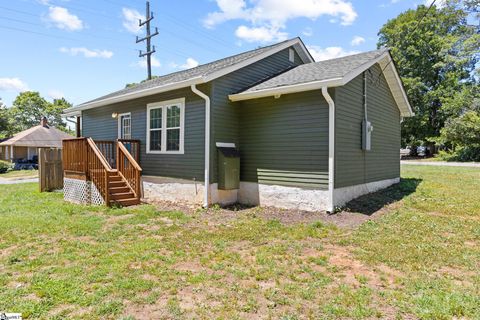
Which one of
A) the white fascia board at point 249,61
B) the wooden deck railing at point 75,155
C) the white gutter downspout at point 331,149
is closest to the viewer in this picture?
the white gutter downspout at point 331,149

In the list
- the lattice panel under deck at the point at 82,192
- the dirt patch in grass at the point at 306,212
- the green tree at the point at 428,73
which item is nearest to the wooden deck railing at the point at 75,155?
the lattice panel under deck at the point at 82,192

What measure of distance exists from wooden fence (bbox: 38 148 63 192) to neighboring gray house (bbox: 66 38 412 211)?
359 centimetres

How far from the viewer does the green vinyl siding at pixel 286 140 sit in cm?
706

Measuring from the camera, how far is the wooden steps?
8.17 m

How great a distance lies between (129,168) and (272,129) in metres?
4.37

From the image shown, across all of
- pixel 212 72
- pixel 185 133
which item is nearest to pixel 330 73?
pixel 212 72

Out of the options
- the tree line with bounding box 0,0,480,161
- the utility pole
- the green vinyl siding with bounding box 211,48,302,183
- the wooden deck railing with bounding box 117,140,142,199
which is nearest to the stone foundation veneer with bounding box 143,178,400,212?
the green vinyl siding with bounding box 211,48,302,183

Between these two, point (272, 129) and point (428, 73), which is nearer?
point (272, 129)

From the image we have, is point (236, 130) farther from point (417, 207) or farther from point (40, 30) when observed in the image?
point (40, 30)

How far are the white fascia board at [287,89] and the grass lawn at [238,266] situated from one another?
306 centimetres

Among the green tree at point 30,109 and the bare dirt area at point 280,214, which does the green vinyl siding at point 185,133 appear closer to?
the bare dirt area at point 280,214

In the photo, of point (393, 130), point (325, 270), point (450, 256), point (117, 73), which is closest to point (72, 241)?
point (325, 270)

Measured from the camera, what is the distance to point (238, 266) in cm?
400

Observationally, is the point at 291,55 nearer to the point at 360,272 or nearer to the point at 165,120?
the point at 165,120
